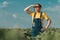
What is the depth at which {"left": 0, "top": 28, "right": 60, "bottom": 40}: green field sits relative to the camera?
15.3ft

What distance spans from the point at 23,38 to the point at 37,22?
0.37 meters

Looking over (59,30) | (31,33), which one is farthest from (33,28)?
(59,30)

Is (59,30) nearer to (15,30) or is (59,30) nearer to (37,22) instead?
(37,22)

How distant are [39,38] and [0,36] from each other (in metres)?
0.69

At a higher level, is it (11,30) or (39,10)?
(39,10)

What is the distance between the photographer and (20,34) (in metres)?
4.92

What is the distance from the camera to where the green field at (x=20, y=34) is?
466 centimetres

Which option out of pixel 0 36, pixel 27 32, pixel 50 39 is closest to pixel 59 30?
pixel 50 39

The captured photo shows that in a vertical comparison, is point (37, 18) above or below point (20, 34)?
above

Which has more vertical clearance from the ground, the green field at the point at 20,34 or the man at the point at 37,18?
the man at the point at 37,18

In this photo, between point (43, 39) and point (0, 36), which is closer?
point (43, 39)

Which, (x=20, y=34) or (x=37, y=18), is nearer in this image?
(x=37, y=18)

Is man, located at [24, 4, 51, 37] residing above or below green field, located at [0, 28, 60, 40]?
above

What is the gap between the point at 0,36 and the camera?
4.99 metres
